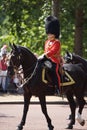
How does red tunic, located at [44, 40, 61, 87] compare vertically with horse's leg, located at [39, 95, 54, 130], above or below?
above

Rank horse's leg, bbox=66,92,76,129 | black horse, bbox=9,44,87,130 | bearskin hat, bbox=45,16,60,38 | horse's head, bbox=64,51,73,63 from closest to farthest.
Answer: black horse, bbox=9,44,87,130
horse's leg, bbox=66,92,76,129
bearskin hat, bbox=45,16,60,38
horse's head, bbox=64,51,73,63

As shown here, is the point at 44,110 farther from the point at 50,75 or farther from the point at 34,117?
the point at 34,117

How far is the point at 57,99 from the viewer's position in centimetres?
2459

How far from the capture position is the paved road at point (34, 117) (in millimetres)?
15525

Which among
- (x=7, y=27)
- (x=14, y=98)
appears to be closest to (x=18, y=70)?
(x=14, y=98)

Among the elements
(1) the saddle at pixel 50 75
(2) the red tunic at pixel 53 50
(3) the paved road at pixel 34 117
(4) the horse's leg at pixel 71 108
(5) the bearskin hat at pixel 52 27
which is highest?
(5) the bearskin hat at pixel 52 27

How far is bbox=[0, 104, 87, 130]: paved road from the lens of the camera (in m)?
15.5

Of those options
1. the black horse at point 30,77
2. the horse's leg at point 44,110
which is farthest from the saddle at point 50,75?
the horse's leg at point 44,110

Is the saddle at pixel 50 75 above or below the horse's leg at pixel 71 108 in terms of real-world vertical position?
above

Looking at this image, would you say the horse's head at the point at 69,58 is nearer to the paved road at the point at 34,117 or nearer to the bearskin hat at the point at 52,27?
the bearskin hat at the point at 52,27

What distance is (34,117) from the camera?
707 inches

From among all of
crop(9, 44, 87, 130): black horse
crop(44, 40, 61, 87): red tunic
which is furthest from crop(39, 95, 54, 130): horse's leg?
crop(44, 40, 61, 87): red tunic

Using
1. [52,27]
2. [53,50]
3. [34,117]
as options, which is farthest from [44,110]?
[34,117]

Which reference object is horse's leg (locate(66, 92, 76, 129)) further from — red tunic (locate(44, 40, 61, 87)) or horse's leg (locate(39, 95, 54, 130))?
red tunic (locate(44, 40, 61, 87))
